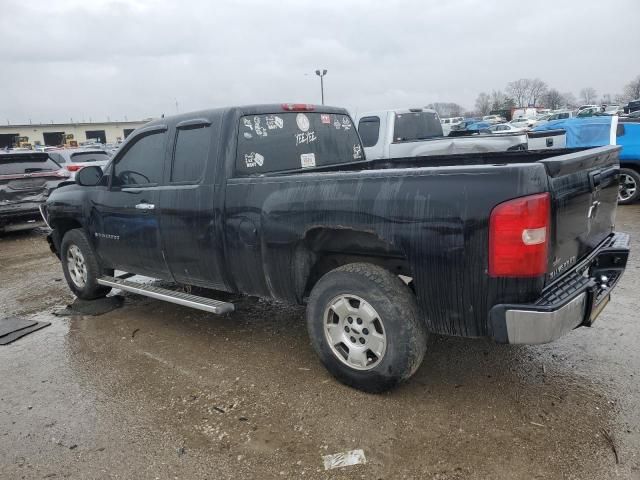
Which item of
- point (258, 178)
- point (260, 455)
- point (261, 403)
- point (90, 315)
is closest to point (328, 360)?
point (261, 403)

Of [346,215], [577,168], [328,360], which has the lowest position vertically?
[328,360]

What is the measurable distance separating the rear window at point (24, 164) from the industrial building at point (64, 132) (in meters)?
68.4

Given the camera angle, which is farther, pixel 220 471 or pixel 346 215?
pixel 346 215

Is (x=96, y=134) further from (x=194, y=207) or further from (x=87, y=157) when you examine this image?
(x=194, y=207)

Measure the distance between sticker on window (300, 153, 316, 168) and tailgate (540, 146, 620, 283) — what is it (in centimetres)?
211

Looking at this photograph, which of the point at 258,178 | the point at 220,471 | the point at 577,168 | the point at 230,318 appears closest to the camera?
the point at 220,471

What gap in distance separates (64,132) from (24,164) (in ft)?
264

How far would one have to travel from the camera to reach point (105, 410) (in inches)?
138

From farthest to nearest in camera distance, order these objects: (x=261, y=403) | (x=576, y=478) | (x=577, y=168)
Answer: (x=261, y=403)
(x=577, y=168)
(x=576, y=478)

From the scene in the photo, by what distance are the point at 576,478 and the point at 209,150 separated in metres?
3.27

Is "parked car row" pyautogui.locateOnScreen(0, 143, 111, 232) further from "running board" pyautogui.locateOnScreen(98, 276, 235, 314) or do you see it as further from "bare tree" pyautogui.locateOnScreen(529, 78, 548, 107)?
"bare tree" pyautogui.locateOnScreen(529, 78, 548, 107)

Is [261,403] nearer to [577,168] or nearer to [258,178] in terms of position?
[258,178]

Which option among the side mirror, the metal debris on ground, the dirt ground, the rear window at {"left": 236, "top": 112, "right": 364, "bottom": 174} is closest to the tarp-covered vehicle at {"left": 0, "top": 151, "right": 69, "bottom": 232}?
the side mirror

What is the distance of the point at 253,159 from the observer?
13.6ft
